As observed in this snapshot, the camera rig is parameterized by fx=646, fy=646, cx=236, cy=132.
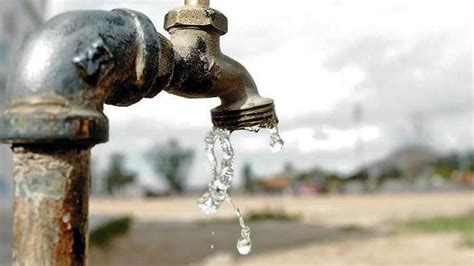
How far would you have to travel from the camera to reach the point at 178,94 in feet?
3.93

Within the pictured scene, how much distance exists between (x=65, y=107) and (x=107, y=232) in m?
7.14

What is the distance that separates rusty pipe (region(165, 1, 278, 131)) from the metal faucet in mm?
113

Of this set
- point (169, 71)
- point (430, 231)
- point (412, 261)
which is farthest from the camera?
point (430, 231)

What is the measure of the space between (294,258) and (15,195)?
17.4ft

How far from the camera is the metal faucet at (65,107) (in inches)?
32.0

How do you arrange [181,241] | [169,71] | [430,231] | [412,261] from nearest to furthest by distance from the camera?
1. [169,71]
2. [412,261]
3. [181,241]
4. [430,231]

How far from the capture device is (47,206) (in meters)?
0.81

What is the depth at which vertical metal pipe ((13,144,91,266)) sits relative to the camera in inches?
31.9

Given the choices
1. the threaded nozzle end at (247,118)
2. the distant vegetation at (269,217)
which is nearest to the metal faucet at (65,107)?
the threaded nozzle end at (247,118)

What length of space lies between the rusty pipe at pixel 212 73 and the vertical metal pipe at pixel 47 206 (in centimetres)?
34

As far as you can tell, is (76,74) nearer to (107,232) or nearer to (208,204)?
(208,204)

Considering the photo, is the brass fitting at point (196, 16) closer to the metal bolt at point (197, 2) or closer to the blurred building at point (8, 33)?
the metal bolt at point (197, 2)

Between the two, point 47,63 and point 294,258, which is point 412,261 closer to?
point 294,258

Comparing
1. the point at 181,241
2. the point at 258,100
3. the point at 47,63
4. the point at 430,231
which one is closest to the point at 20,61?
the point at 47,63
